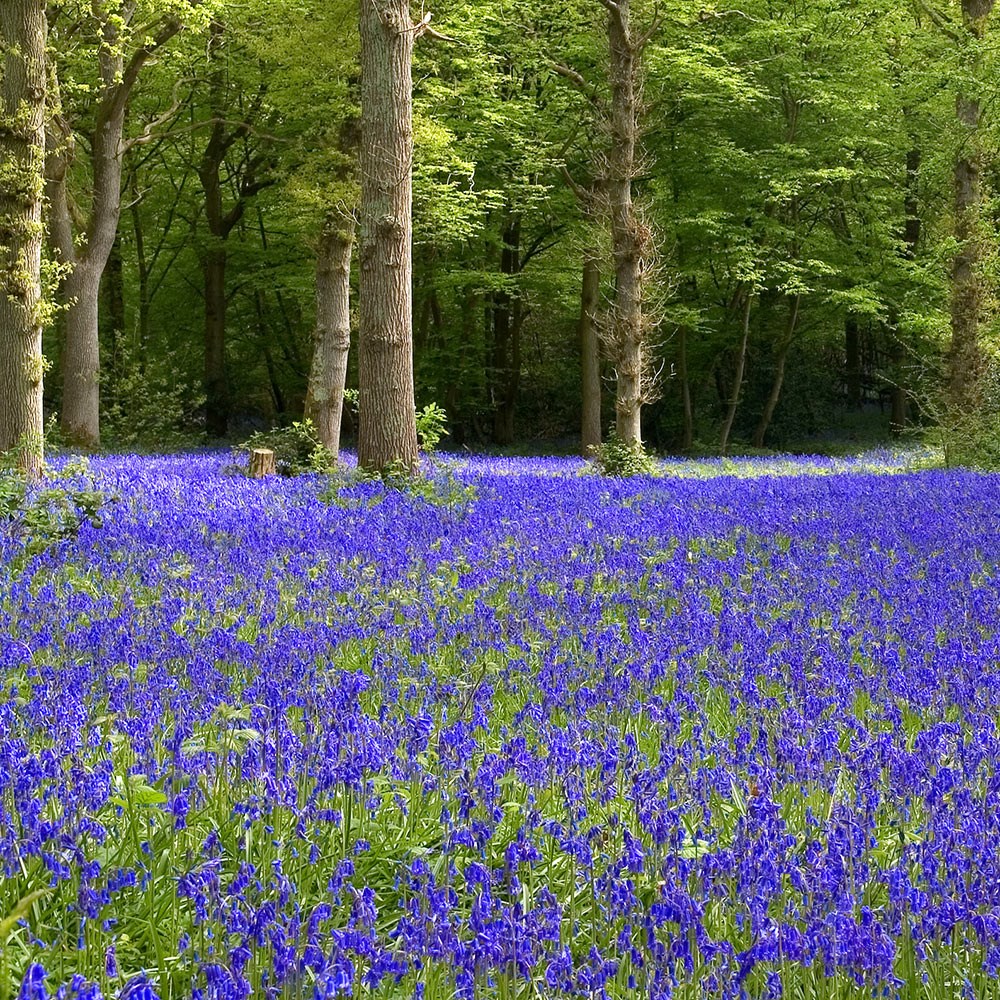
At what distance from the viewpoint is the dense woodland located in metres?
18.6

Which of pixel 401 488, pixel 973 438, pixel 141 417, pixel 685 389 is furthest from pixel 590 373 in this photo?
pixel 401 488

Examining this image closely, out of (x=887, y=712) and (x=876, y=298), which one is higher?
(x=876, y=298)

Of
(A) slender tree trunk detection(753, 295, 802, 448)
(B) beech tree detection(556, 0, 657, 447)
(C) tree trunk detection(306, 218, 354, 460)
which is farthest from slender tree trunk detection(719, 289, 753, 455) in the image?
(C) tree trunk detection(306, 218, 354, 460)

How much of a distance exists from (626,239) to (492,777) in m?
18.5

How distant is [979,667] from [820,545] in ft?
12.7

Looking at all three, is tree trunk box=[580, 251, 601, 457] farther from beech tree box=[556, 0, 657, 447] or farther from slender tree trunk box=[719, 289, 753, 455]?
beech tree box=[556, 0, 657, 447]

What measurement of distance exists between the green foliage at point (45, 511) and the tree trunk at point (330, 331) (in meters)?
8.46

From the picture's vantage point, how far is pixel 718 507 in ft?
38.2

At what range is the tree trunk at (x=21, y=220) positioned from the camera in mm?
11562

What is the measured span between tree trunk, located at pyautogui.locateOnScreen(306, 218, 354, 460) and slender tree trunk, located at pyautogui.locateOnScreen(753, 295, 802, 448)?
55.2ft

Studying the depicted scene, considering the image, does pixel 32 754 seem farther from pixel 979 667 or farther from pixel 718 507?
pixel 718 507

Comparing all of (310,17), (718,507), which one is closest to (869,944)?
(718,507)

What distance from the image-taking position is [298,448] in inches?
723

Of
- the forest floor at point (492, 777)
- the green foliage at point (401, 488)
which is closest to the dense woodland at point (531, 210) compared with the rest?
the green foliage at point (401, 488)
